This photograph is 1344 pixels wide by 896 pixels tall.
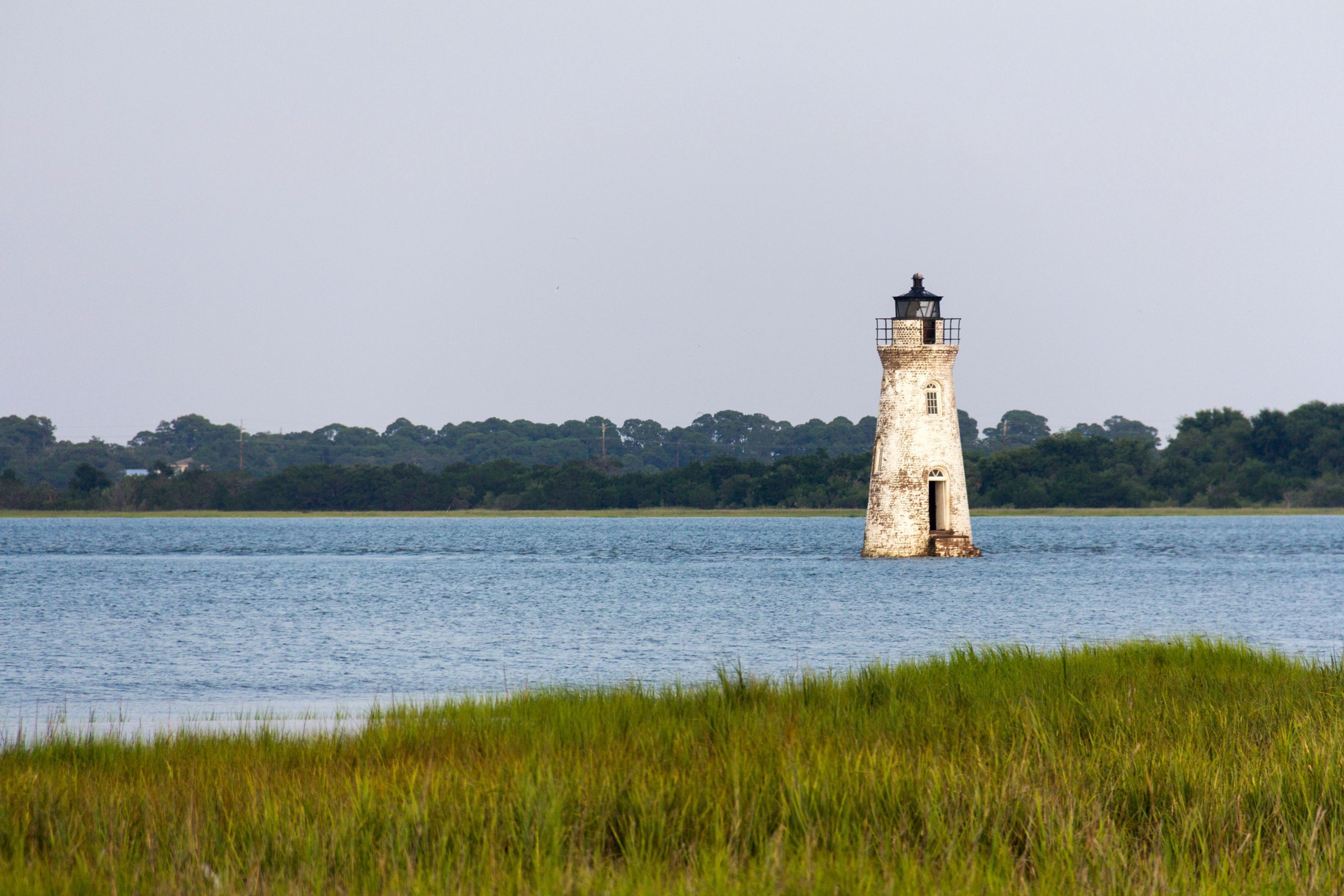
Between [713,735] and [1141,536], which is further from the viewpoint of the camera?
[1141,536]

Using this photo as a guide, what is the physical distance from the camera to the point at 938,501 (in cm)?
4594

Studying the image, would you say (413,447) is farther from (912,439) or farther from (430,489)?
(912,439)

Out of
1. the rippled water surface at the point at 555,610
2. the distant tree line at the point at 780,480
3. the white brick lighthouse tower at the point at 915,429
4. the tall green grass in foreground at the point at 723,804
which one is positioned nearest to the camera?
the tall green grass in foreground at the point at 723,804

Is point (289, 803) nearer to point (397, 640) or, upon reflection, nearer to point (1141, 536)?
point (397, 640)

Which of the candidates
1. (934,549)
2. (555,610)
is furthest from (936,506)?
(555,610)

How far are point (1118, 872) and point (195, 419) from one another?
6862 inches

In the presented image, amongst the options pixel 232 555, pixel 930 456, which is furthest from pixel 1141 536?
pixel 232 555

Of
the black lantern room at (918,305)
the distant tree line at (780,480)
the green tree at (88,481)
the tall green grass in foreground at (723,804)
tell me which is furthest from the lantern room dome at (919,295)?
the green tree at (88,481)

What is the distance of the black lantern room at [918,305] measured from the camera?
43.7 metres

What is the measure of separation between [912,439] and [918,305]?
4613mm

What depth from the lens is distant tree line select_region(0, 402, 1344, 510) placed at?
106938 millimetres

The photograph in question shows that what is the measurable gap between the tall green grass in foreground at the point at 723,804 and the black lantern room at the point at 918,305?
111 feet

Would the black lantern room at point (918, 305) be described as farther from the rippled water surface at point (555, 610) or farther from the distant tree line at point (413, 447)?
the distant tree line at point (413, 447)

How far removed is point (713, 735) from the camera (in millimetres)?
9367
